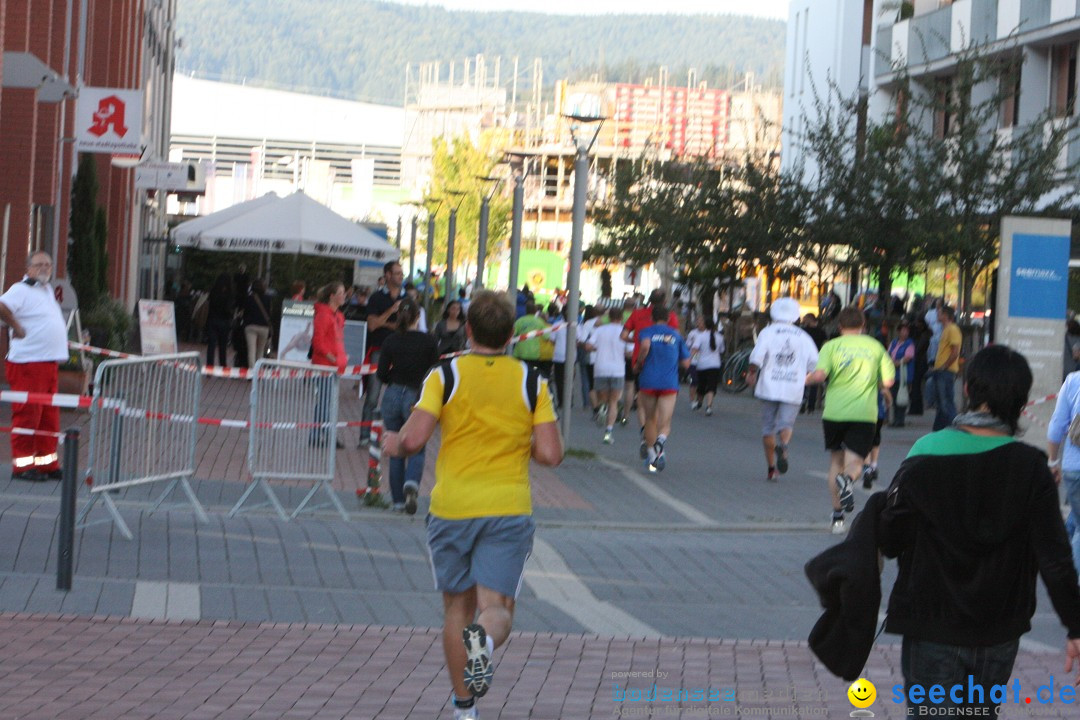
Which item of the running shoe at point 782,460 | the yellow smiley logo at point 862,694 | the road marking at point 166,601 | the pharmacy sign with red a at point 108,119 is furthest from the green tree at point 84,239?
the yellow smiley logo at point 862,694

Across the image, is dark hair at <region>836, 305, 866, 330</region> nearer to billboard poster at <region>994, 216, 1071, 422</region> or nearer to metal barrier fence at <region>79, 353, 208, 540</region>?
billboard poster at <region>994, 216, 1071, 422</region>

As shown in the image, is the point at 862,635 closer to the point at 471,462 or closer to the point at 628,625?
the point at 471,462

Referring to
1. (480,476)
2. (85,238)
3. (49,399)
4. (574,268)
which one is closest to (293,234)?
(85,238)

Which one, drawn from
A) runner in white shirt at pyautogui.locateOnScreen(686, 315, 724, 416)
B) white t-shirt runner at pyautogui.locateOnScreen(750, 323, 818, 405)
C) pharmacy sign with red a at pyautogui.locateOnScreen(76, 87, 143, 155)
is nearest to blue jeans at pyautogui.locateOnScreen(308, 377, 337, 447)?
white t-shirt runner at pyautogui.locateOnScreen(750, 323, 818, 405)

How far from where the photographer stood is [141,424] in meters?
10.9

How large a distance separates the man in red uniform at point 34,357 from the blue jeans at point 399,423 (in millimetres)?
2612

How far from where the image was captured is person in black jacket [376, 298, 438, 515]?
1256 cm

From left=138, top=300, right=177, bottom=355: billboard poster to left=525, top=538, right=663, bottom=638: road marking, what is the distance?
1530cm

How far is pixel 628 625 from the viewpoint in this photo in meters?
8.70

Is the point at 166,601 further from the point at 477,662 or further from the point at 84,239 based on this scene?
the point at 84,239

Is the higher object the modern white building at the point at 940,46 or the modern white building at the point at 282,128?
the modern white building at the point at 282,128

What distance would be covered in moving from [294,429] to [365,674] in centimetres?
513

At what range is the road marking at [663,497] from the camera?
13586 mm

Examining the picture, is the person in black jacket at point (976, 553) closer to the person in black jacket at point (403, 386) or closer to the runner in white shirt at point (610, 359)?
the person in black jacket at point (403, 386)
